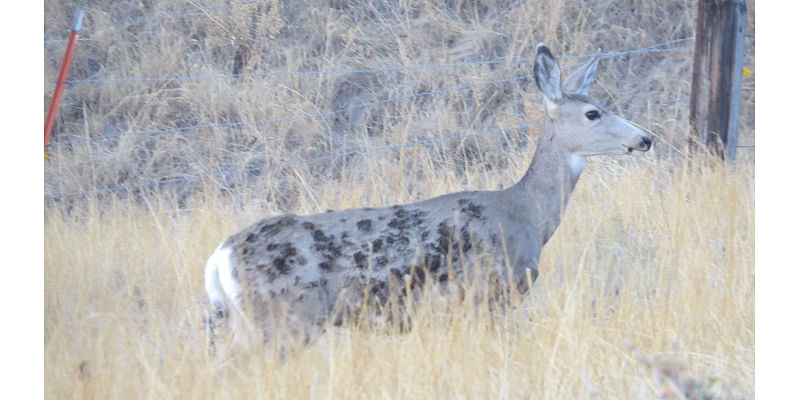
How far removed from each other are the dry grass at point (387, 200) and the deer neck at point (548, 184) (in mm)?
248

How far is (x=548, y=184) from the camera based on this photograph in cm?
394

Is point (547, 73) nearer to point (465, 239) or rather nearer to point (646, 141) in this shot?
point (646, 141)

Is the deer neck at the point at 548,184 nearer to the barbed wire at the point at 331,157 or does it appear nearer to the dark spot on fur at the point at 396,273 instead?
the dark spot on fur at the point at 396,273

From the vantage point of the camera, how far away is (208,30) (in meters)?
6.61

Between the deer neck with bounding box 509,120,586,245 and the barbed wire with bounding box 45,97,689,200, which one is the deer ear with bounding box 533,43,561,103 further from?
the barbed wire with bounding box 45,97,689,200

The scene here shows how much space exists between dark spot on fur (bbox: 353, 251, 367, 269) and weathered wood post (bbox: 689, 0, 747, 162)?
2.72 meters

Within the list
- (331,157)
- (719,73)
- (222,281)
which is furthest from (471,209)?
(331,157)

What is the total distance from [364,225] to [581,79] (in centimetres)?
158

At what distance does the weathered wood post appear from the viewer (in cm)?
507

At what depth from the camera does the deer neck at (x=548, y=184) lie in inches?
152

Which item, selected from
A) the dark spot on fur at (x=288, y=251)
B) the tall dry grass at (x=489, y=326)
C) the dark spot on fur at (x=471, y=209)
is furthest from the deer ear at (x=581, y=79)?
the dark spot on fur at (x=288, y=251)

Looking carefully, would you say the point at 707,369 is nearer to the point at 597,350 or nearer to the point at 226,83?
the point at 597,350
